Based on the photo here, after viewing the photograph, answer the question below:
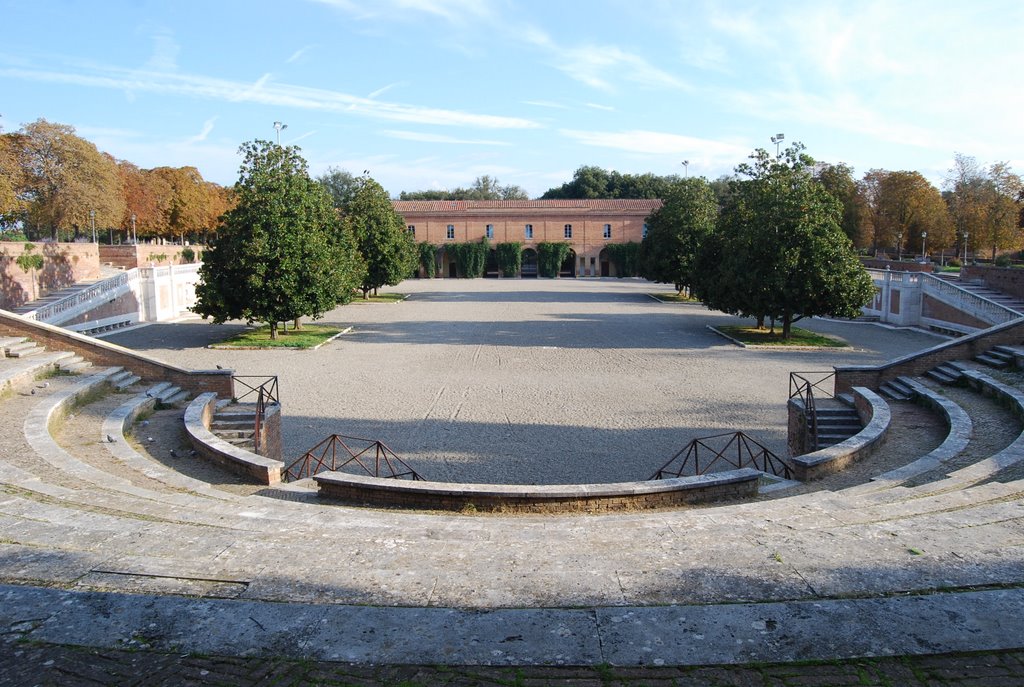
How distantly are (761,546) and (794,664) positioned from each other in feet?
6.64

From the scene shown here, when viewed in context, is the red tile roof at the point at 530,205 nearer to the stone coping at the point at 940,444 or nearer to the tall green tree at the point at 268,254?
the tall green tree at the point at 268,254

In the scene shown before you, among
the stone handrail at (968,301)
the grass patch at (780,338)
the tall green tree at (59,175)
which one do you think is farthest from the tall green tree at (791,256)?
the tall green tree at (59,175)

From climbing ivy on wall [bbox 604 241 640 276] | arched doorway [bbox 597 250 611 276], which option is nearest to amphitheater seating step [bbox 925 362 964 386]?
climbing ivy on wall [bbox 604 241 640 276]

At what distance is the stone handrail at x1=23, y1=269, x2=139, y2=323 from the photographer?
2552 centimetres

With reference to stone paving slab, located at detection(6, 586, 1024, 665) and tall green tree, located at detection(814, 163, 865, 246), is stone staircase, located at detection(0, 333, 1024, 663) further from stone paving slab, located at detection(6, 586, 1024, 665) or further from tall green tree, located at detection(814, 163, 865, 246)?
tall green tree, located at detection(814, 163, 865, 246)

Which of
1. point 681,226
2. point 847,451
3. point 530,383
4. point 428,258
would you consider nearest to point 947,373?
point 847,451


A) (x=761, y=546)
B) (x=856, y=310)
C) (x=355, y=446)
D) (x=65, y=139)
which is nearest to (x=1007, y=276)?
(x=856, y=310)

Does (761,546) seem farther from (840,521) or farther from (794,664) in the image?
(794,664)

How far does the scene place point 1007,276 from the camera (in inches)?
1169

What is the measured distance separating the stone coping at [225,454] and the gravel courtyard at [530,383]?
5.20 feet

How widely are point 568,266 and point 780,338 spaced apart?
5253 centimetres

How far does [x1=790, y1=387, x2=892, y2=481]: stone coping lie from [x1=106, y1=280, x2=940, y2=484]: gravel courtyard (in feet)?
5.35

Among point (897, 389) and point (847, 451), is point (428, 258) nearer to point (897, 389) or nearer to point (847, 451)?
point (897, 389)

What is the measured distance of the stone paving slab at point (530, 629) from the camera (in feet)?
12.4
